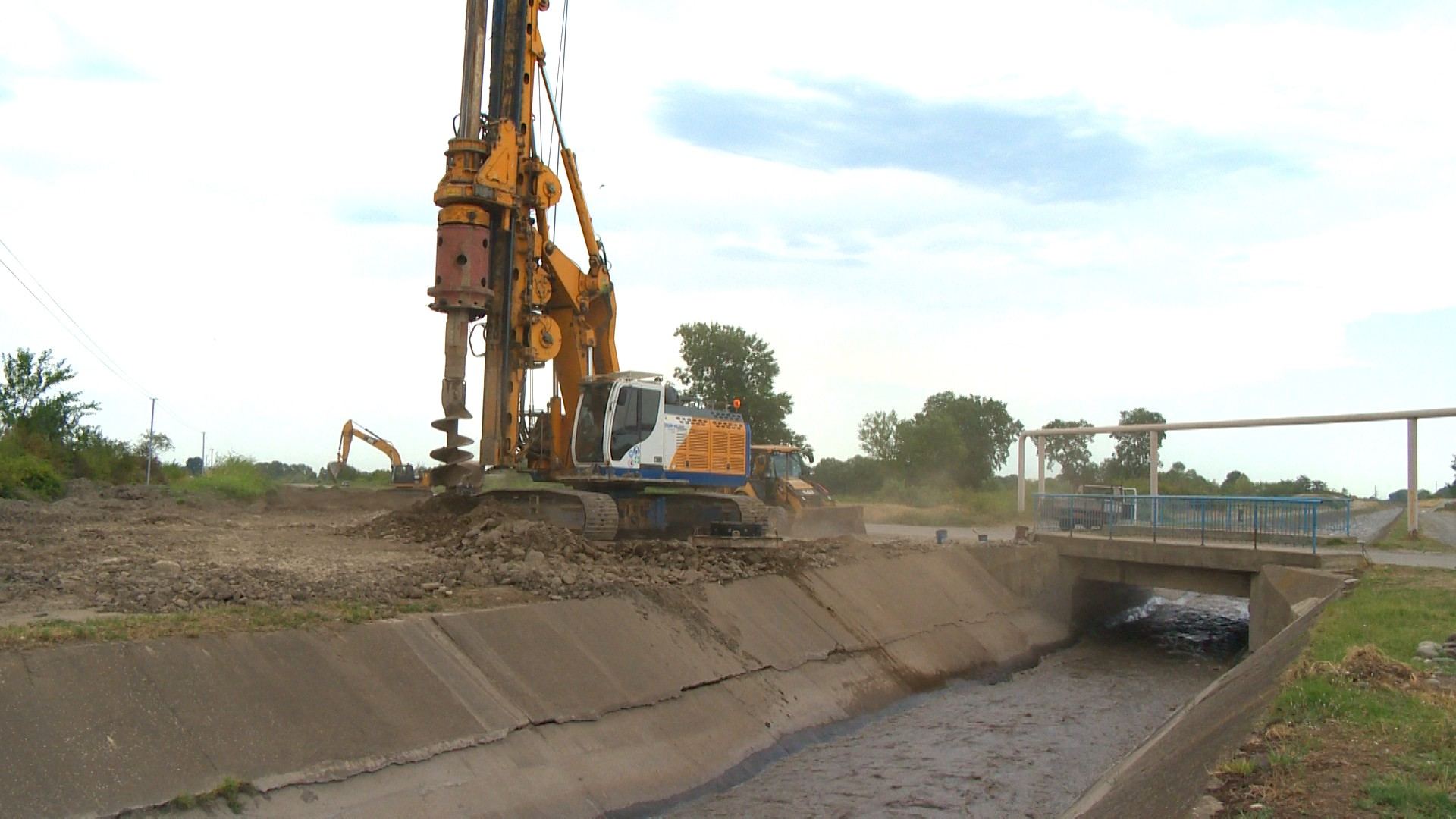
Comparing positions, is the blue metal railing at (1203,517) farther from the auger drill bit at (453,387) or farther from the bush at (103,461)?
the bush at (103,461)

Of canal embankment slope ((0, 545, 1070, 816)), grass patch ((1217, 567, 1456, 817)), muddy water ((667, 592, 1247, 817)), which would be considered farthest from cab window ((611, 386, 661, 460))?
grass patch ((1217, 567, 1456, 817))

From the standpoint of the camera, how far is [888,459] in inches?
3155

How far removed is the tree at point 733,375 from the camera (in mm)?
57906

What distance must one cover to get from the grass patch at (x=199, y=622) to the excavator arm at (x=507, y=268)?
6.04 metres

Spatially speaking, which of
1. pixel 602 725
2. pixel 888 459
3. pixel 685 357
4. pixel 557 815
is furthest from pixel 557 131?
pixel 888 459

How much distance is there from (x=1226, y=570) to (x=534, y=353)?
15.1 m

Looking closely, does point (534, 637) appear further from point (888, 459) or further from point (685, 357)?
point (888, 459)

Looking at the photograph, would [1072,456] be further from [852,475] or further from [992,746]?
[992,746]

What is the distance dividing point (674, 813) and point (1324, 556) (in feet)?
51.7

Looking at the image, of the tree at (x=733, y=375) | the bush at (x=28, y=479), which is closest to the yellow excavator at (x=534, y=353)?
the bush at (x=28, y=479)

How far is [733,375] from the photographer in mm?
58281

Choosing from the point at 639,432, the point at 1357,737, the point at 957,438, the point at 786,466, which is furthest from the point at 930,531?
the point at 957,438

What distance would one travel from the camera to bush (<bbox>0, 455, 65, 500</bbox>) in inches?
1104

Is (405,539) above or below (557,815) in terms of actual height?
above
